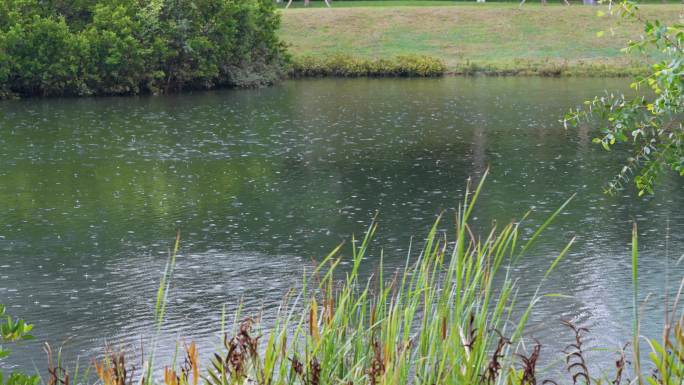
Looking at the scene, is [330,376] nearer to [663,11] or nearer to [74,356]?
[74,356]

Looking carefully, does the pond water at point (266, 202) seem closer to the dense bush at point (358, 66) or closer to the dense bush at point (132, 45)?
the dense bush at point (132, 45)

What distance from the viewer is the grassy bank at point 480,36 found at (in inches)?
1734

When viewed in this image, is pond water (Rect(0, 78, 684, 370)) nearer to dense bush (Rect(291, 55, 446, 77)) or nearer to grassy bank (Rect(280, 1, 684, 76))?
dense bush (Rect(291, 55, 446, 77))

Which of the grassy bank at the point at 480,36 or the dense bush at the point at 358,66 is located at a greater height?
the grassy bank at the point at 480,36

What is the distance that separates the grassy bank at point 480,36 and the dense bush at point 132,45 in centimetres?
476

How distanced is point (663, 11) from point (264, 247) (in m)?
40.1

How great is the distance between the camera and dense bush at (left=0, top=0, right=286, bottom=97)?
3525 centimetres

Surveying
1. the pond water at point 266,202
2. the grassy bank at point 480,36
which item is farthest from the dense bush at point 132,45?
the grassy bank at point 480,36

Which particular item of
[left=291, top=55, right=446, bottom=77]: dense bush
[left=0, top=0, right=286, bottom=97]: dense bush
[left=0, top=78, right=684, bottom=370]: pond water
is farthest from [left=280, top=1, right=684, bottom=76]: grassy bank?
[left=0, top=78, right=684, bottom=370]: pond water

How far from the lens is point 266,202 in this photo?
18484 mm

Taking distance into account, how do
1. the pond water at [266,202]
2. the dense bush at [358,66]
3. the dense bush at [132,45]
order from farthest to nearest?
the dense bush at [358,66], the dense bush at [132,45], the pond water at [266,202]

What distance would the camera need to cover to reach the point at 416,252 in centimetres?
1434

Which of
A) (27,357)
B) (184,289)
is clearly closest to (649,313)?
(184,289)

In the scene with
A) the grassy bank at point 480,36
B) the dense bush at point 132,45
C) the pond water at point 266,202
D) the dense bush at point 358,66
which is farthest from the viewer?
the grassy bank at point 480,36
